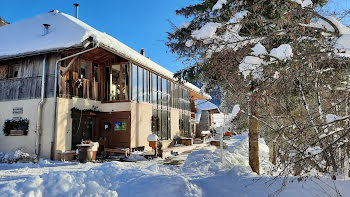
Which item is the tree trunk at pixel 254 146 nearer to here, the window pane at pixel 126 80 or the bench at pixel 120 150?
the bench at pixel 120 150

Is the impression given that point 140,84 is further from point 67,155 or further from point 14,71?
point 14,71

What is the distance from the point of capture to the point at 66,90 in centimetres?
1192

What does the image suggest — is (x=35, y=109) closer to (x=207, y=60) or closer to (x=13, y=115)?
(x=13, y=115)

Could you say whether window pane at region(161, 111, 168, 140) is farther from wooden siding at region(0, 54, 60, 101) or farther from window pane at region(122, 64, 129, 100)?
wooden siding at region(0, 54, 60, 101)

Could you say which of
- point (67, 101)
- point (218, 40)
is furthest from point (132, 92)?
point (218, 40)

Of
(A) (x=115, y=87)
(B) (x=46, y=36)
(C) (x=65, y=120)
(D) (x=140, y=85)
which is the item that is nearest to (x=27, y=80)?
(B) (x=46, y=36)

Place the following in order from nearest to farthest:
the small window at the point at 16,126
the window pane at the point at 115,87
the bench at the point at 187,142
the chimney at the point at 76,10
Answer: the small window at the point at 16,126 < the window pane at the point at 115,87 < the chimney at the point at 76,10 < the bench at the point at 187,142

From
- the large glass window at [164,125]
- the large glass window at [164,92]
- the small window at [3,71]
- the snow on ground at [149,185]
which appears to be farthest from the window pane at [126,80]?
the snow on ground at [149,185]

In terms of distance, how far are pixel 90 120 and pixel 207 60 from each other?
10.2m

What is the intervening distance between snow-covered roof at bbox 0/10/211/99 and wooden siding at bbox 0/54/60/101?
0.61 m

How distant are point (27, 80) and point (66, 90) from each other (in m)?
2.14

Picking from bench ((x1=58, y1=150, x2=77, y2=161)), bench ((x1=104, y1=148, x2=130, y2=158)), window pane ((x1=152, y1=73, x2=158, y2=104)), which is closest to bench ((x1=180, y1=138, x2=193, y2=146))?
window pane ((x1=152, y1=73, x2=158, y2=104))

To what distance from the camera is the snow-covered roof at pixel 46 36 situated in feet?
36.9

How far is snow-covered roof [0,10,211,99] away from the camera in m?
11.2
